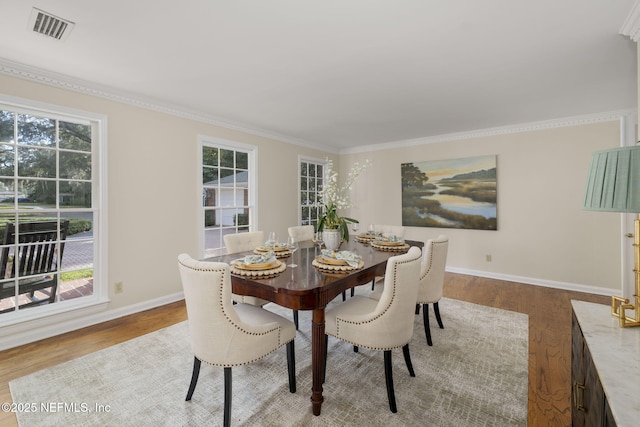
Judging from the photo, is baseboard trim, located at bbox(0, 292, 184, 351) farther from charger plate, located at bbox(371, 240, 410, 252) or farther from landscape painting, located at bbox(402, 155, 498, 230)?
landscape painting, located at bbox(402, 155, 498, 230)

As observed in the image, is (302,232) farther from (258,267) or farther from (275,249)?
(258,267)

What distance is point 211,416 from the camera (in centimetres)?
170

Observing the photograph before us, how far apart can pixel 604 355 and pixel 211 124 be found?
423cm

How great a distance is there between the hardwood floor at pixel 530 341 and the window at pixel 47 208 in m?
0.42

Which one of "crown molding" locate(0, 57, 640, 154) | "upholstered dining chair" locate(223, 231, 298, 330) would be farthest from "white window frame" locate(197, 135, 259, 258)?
"upholstered dining chair" locate(223, 231, 298, 330)

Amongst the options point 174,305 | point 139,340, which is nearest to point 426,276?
point 139,340

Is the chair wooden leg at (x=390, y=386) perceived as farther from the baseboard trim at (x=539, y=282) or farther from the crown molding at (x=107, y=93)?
the baseboard trim at (x=539, y=282)

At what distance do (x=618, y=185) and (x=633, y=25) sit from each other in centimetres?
155

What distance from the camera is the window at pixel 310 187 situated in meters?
5.51

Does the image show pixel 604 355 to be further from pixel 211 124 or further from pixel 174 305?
pixel 211 124

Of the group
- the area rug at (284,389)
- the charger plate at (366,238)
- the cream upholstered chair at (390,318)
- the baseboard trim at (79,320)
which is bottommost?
the area rug at (284,389)

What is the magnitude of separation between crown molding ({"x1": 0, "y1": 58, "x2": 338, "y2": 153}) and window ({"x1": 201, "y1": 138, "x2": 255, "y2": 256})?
0.28 m

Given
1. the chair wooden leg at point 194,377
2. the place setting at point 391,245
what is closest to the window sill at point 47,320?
the chair wooden leg at point 194,377

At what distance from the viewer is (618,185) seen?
3.73 feet
